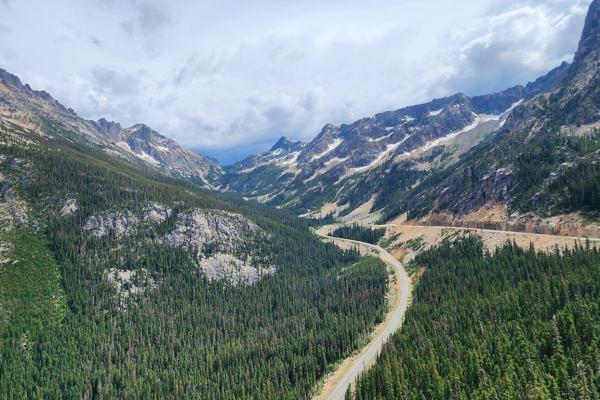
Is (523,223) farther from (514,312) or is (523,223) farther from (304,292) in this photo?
(304,292)

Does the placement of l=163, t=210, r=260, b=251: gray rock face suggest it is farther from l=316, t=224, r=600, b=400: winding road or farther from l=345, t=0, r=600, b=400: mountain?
l=345, t=0, r=600, b=400: mountain

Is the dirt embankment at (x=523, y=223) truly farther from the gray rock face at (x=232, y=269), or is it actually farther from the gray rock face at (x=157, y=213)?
the gray rock face at (x=157, y=213)

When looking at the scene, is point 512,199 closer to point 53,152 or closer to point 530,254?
point 530,254

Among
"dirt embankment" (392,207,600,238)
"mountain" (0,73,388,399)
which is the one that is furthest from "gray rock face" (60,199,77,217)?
"dirt embankment" (392,207,600,238)

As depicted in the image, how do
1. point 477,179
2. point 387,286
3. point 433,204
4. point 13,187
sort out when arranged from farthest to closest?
1. point 433,204
2. point 477,179
3. point 13,187
4. point 387,286

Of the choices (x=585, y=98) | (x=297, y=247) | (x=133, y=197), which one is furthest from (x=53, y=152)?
(x=585, y=98)
